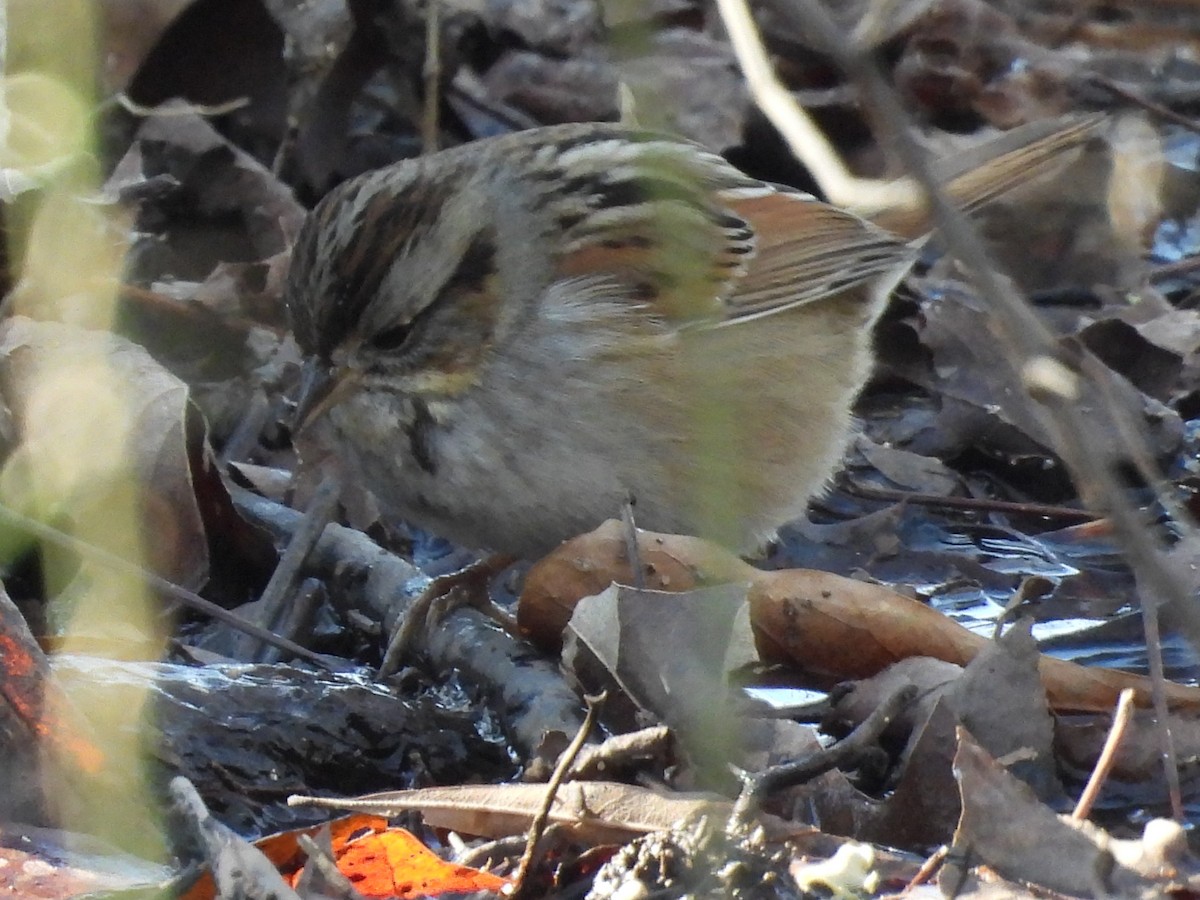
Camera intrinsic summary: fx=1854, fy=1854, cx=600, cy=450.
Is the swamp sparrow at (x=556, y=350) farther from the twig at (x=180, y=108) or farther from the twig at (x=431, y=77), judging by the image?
the twig at (x=431, y=77)

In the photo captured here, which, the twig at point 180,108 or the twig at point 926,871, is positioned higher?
the twig at point 180,108

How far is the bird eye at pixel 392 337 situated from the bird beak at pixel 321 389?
80 mm

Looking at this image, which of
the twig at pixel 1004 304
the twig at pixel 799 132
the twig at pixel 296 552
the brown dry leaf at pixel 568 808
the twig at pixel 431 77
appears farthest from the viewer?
the twig at pixel 431 77

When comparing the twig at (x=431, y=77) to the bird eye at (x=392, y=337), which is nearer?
the bird eye at (x=392, y=337)

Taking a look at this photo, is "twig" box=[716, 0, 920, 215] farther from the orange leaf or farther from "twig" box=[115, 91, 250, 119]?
"twig" box=[115, 91, 250, 119]

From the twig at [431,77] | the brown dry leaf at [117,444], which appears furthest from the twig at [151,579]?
the twig at [431,77]

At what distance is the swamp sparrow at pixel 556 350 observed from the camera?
3.62 m

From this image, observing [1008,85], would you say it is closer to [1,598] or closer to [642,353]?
[642,353]

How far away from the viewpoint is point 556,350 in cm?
377

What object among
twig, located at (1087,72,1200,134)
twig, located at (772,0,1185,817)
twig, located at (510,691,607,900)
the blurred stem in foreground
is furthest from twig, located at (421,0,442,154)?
twig, located at (772,0,1185,817)

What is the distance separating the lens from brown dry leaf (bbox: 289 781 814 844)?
2338mm

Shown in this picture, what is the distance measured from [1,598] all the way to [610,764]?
91 centimetres

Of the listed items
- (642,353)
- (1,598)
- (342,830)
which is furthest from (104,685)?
(642,353)

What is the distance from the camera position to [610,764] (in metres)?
2.51
